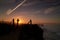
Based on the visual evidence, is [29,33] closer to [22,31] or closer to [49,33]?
[22,31]

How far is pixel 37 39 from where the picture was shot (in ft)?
18.1

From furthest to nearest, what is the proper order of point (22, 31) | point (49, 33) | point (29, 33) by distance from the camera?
1. point (49, 33)
2. point (29, 33)
3. point (22, 31)

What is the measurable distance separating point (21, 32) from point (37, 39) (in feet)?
3.00

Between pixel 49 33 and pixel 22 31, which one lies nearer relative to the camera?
pixel 22 31

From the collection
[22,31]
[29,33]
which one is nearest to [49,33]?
[29,33]

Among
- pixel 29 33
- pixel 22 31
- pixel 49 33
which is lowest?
pixel 49 33

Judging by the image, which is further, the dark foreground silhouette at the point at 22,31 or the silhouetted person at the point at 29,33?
the silhouetted person at the point at 29,33

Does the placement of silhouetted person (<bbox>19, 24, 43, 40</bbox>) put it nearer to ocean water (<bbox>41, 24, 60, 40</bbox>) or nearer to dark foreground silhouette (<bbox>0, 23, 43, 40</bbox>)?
dark foreground silhouette (<bbox>0, 23, 43, 40</bbox>)

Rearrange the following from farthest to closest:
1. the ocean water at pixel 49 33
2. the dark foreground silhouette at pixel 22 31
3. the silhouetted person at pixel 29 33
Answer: the ocean water at pixel 49 33
the silhouetted person at pixel 29 33
the dark foreground silhouette at pixel 22 31

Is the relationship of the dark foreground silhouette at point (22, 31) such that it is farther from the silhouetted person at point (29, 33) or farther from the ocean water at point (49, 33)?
the ocean water at point (49, 33)

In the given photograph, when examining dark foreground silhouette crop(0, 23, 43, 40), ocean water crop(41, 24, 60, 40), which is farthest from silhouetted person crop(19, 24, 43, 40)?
ocean water crop(41, 24, 60, 40)

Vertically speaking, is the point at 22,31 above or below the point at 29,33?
above

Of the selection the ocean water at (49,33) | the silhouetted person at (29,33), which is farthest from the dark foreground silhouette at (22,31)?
the ocean water at (49,33)

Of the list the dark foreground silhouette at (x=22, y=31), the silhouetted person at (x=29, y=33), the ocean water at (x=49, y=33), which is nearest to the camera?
the dark foreground silhouette at (x=22, y=31)
